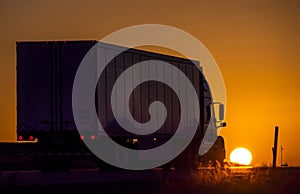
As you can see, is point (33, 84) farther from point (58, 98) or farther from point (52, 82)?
point (58, 98)

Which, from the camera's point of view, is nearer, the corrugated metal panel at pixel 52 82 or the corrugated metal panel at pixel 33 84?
the corrugated metal panel at pixel 52 82

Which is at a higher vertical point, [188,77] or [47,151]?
[188,77]

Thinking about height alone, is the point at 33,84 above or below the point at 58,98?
above

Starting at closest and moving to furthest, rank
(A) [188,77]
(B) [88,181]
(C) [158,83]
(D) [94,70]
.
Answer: (B) [88,181] < (D) [94,70] < (C) [158,83] < (A) [188,77]

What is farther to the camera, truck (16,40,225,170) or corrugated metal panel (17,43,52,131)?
corrugated metal panel (17,43,52,131)

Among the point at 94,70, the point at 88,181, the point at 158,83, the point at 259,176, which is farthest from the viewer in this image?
the point at 158,83

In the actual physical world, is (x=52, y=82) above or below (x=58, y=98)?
above

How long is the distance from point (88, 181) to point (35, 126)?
19.8 ft

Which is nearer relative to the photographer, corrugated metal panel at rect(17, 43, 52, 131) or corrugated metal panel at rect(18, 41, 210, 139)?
corrugated metal panel at rect(18, 41, 210, 139)

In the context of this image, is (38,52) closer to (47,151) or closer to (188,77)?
(47,151)

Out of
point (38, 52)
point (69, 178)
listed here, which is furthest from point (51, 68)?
point (69, 178)

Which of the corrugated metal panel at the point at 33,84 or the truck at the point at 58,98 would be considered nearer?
the truck at the point at 58,98

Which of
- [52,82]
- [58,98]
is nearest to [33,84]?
[52,82]

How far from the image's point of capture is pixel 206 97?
1463 inches
